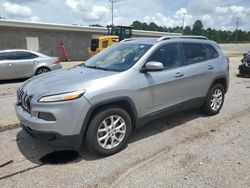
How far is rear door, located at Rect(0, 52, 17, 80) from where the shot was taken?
10540 mm

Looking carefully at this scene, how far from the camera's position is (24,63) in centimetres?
1093

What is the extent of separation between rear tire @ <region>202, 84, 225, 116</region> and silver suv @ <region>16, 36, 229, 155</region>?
209 millimetres

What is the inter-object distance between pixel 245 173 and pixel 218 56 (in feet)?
10.7

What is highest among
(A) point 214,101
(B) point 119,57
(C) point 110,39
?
(C) point 110,39

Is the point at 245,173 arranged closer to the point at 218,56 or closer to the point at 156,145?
the point at 156,145

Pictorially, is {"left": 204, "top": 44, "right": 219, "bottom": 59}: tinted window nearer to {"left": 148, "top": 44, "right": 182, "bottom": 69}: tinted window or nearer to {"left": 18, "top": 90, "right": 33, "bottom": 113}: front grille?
{"left": 148, "top": 44, "right": 182, "bottom": 69}: tinted window

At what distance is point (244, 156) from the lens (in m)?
4.04

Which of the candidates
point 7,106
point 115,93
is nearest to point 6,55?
point 7,106

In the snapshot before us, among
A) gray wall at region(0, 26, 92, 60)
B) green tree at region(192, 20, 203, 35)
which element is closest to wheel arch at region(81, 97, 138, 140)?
gray wall at region(0, 26, 92, 60)

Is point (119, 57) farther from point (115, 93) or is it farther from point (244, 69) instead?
point (244, 69)

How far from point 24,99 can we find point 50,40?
21.1 metres

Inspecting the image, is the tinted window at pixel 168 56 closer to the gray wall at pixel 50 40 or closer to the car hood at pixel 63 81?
the car hood at pixel 63 81

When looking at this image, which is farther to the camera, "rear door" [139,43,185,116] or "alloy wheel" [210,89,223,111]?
"alloy wheel" [210,89,223,111]

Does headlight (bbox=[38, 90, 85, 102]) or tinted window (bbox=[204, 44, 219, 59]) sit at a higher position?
tinted window (bbox=[204, 44, 219, 59])
